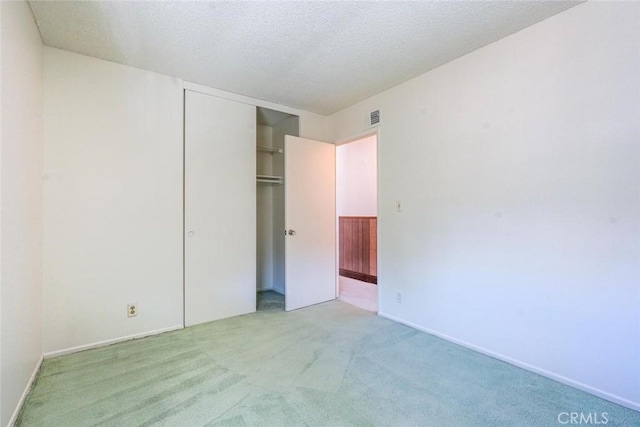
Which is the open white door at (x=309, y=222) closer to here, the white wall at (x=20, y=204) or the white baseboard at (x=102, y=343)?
the white baseboard at (x=102, y=343)

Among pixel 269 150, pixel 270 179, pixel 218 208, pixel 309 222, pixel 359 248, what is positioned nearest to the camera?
pixel 218 208

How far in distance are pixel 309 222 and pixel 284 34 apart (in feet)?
7.07

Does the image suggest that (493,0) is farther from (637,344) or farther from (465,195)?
(637,344)

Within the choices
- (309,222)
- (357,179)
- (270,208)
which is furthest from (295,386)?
(357,179)

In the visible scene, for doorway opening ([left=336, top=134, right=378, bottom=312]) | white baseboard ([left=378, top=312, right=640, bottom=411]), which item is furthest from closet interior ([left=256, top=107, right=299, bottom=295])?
white baseboard ([left=378, top=312, right=640, bottom=411])

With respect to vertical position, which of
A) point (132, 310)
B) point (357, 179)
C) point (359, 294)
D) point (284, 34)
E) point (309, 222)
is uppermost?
point (284, 34)

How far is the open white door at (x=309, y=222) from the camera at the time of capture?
359 cm

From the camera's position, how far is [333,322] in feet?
10.3

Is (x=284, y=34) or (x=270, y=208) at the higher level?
(x=284, y=34)

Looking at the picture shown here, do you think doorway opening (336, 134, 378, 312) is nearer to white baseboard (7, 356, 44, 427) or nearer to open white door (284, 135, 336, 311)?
open white door (284, 135, 336, 311)

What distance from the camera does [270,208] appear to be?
4.50m

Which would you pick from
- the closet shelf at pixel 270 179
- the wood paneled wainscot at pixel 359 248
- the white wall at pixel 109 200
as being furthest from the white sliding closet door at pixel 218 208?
the wood paneled wainscot at pixel 359 248

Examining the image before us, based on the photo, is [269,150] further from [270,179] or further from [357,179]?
[357,179]

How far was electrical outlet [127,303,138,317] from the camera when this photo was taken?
2699 mm
